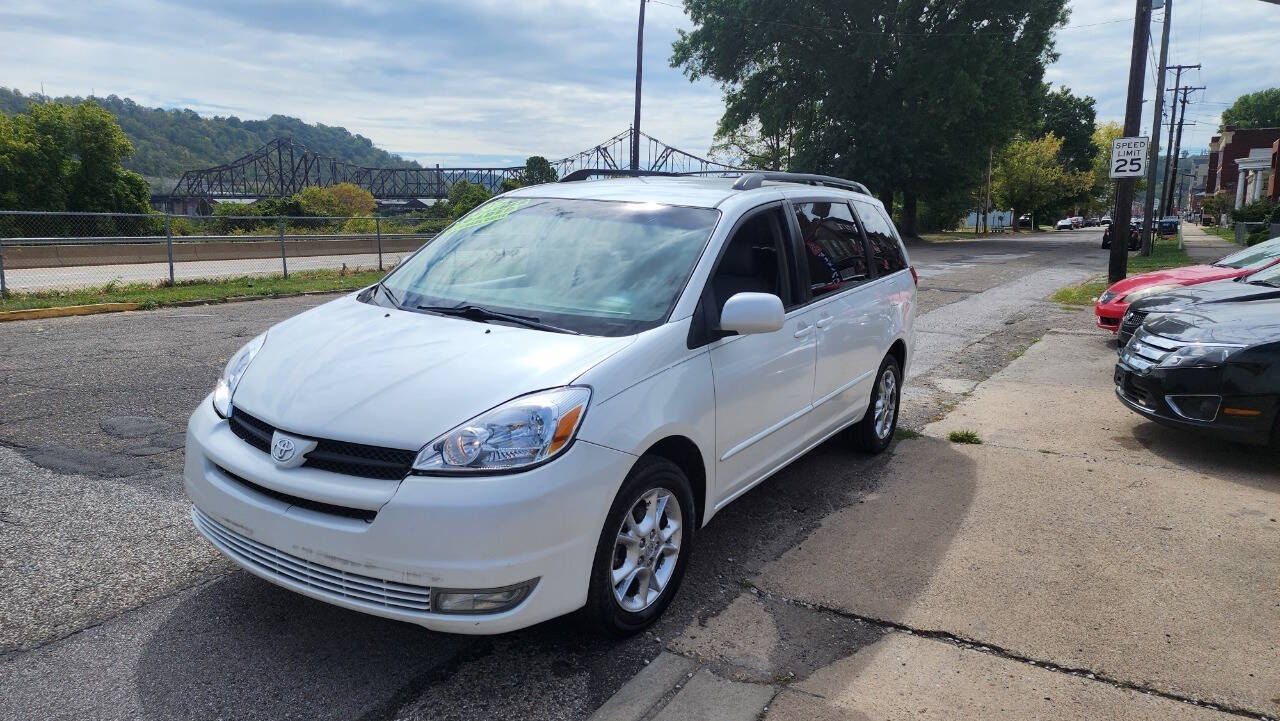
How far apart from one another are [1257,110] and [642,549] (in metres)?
152

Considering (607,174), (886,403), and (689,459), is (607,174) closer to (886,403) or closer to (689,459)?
(886,403)

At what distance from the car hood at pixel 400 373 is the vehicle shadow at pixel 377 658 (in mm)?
847

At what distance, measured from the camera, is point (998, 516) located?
15.5ft

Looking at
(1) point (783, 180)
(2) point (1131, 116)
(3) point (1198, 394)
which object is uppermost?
(2) point (1131, 116)

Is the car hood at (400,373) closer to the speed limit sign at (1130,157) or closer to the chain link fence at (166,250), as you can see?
the chain link fence at (166,250)

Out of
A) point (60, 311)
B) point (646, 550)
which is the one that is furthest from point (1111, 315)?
point (60, 311)

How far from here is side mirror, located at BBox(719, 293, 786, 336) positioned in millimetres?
3525

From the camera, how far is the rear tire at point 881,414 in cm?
564

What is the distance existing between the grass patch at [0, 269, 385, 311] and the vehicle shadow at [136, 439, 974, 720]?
10.8 metres

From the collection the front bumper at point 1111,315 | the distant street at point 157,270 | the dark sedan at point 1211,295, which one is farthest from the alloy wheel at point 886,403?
the distant street at point 157,270

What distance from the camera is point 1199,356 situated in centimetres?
567

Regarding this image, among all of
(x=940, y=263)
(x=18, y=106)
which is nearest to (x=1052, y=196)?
(x=940, y=263)

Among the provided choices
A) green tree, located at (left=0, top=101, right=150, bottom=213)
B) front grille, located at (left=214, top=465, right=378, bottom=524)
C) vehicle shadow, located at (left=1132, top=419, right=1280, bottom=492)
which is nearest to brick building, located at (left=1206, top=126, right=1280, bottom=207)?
vehicle shadow, located at (left=1132, top=419, right=1280, bottom=492)

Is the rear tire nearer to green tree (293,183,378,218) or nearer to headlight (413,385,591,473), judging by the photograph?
headlight (413,385,591,473)
